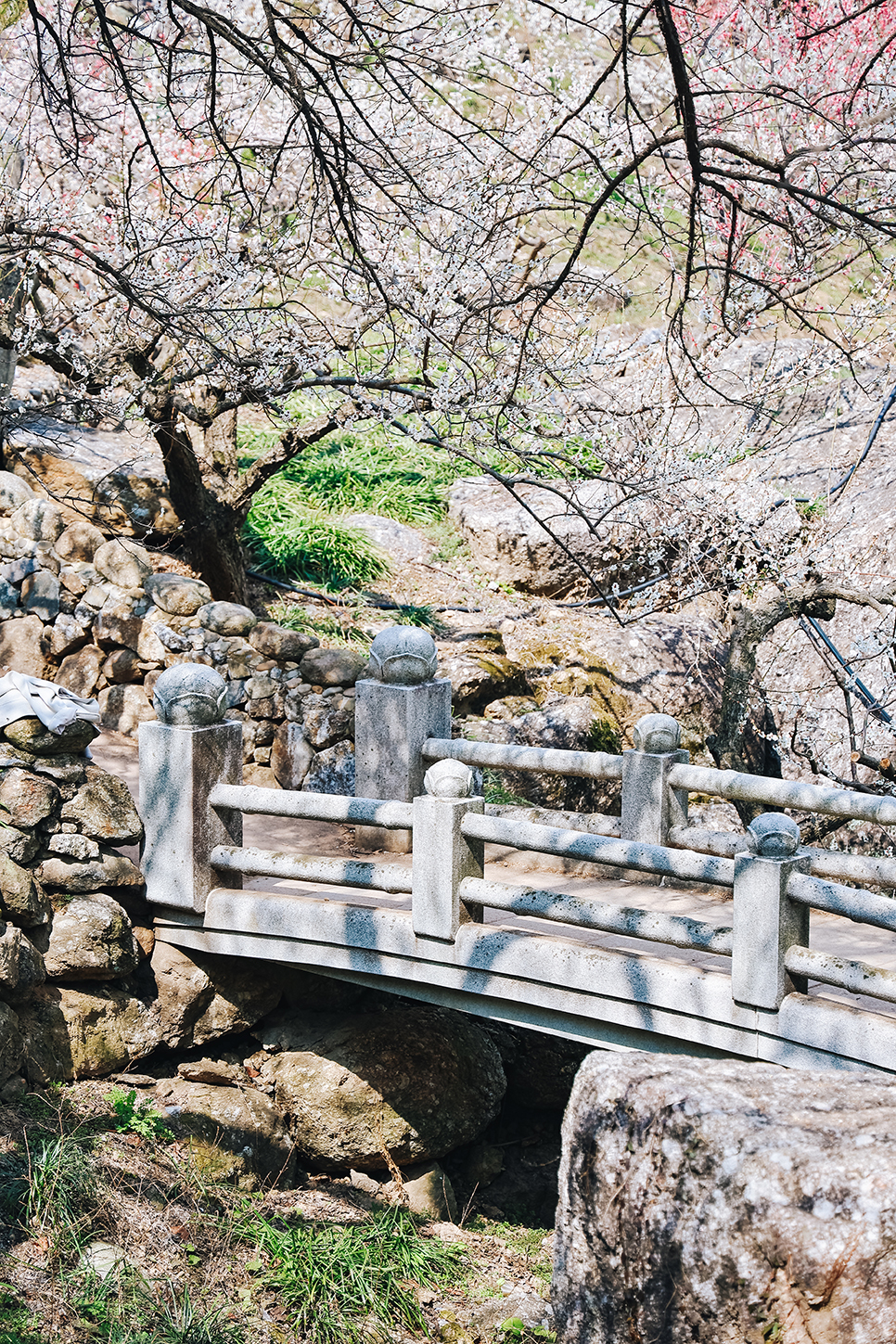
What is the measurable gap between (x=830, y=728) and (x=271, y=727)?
527 cm

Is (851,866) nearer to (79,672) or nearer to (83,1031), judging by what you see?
(83,1031)

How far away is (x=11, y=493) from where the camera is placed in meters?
9.17

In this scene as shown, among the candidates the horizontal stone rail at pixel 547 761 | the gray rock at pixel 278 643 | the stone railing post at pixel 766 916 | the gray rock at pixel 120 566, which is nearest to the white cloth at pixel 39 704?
the horizontal stone rail at pixel 547 761

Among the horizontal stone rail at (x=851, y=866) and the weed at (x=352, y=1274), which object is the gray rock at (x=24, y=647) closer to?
the weed at (x=352, y=1274)

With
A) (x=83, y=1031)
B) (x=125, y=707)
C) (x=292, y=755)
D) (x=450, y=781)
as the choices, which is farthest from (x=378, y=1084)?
(x=125, y=707)

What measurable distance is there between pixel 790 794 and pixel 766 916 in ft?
3.94

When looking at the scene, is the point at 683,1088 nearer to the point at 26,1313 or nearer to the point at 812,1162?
the point at 812,1162

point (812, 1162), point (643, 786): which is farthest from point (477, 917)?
point (812, 1162)

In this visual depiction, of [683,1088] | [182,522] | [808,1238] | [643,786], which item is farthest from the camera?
[182,522]

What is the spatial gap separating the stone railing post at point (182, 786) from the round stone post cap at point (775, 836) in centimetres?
295

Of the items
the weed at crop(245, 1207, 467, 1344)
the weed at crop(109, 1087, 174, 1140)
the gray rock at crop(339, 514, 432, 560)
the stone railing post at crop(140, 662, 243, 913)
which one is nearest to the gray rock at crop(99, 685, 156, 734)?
the stone railing post at crop(140, 662, 243, 913)

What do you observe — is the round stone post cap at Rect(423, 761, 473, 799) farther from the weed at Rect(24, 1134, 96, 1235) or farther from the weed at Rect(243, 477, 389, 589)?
the weed at Rect(243, 477, 389, 589)

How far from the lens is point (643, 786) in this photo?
278 inches

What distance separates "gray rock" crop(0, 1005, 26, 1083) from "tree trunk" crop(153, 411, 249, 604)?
5105mm
